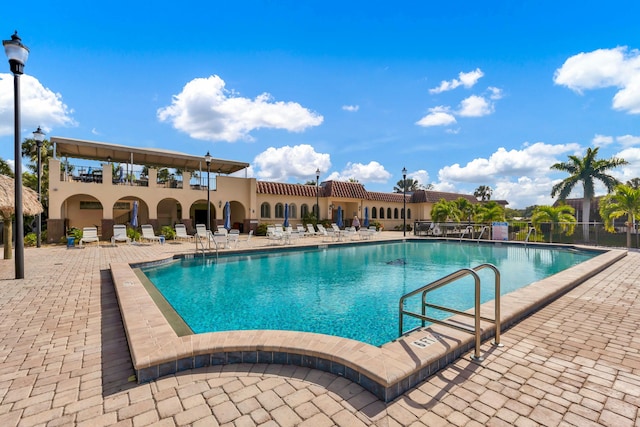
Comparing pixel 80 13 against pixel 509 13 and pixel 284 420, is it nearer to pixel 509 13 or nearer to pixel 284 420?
pixel 284 420

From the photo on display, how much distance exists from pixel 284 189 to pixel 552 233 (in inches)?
735

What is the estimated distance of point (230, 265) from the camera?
37.2 ft

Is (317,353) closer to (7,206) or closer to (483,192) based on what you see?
(7,206)

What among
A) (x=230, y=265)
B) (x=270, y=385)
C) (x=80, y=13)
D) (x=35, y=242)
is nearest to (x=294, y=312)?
(x=270, y=385)

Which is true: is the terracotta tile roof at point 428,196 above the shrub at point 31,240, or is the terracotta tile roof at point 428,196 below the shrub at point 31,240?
above

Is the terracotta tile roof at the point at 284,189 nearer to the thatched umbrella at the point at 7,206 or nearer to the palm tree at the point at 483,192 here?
the thatched umbrella at the point at 7,206

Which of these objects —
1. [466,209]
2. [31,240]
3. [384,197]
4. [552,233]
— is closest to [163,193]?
[31,240]

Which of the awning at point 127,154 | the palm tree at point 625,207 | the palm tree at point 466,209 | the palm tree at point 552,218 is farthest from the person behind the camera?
the palm tree at point 466,209

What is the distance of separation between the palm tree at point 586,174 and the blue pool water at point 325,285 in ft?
43.8

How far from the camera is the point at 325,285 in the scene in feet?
27.8

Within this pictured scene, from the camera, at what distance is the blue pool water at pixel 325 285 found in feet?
18.5

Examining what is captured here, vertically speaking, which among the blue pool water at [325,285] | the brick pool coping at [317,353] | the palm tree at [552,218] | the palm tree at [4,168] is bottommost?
the blue pool water at [325,285]

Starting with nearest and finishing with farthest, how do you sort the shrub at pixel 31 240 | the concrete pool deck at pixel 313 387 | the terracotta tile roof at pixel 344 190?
the concrete pool deck at pixel 313 387, the shrub at pixel 31 240, the terracotta tile roof at pixel 344 190

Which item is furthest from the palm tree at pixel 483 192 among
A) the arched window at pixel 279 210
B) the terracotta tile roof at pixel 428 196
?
the arched window at pixel 279 210
